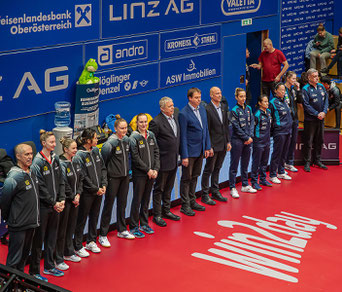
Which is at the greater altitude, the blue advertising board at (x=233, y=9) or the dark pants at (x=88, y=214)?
the blue advertising board at (x=233, y=9)

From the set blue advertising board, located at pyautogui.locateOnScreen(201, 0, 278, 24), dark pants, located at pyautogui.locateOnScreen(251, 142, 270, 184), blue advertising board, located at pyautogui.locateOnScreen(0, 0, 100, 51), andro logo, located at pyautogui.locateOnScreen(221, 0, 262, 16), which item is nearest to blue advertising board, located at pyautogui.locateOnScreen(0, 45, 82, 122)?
blue advertising board, located at pyautogui.locateOnScreen(0, 0, 100, 51)

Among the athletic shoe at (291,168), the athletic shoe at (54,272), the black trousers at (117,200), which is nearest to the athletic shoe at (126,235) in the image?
the black trousers at (117,200)

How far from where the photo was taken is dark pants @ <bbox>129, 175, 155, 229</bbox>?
841 centimetres

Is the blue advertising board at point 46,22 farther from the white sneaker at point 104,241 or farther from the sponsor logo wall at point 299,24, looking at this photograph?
the sponsor logo wall at point 299,24

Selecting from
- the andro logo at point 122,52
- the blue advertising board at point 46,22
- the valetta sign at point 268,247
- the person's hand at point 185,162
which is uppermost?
the blue advertising board at point 46,22

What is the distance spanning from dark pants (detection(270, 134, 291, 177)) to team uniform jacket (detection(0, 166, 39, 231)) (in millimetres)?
5326

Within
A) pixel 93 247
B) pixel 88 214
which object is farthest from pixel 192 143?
pixel 93 247

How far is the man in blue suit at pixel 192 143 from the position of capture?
9.02m

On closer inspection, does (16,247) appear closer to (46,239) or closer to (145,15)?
(46,239)

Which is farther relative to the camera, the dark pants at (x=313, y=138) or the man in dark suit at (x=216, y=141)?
the dark pants at (x=313, y=138)

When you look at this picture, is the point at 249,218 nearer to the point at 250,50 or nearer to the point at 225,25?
the point at 225,25

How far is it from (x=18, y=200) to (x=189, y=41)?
21.0 ft

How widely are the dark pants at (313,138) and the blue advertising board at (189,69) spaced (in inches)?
90.9

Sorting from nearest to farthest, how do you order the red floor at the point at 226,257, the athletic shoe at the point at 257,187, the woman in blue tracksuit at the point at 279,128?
the red floor at the point at 226,257 < the athletic shoe at the point at 257,187 < the woman in blue tracksuit at the point at 279,128
